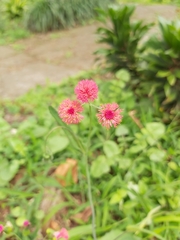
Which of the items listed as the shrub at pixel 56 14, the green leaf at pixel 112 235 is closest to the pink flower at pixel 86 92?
the green leaf at pixel 112 235

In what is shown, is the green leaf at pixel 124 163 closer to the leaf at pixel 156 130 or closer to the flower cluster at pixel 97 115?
the leaf at pixel 156 130

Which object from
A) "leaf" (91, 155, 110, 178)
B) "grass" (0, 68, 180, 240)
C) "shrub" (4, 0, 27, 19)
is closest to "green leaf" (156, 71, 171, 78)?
"grass" (0, 68, 180, 240)

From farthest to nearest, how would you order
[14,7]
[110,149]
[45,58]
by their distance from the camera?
[14,7] → [45,58] → [110,149]

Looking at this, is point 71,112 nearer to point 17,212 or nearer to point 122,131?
point 17,212

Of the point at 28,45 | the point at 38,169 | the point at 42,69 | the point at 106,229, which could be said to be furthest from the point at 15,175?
the point at 28,45

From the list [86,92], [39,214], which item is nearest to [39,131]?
[39,214]

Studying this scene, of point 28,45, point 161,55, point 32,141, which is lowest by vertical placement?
point 28,45

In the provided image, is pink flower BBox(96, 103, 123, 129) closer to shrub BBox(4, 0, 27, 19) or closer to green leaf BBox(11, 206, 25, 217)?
green leaf BBox(11, 206, 25, 217)

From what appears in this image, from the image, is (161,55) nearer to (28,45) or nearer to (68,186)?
(68,186)
